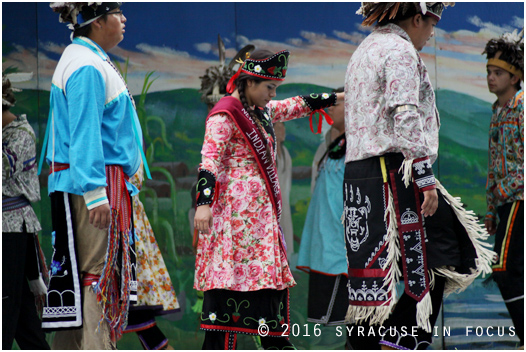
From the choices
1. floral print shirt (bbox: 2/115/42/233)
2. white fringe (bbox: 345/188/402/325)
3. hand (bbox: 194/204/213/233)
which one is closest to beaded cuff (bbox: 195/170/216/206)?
hand (bbox: 194/204/213/233)

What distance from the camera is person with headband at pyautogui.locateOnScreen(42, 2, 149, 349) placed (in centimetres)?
306

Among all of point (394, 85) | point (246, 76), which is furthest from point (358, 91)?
point (246, 76)

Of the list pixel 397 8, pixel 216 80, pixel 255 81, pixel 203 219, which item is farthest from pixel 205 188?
pixel 216 80

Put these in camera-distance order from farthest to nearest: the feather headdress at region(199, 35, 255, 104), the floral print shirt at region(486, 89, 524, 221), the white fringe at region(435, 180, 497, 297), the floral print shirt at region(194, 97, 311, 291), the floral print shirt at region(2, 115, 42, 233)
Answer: the feather headdress at region(199, 35, 255, 104) → the floral print shirt at region(486, 89, 524, 221) → the floral print shirt at region(2, 115, 42, 233) → the floral print shirt at region(194, 97, 311, 291) → the white fringe at region(435, 180, 497, 297)

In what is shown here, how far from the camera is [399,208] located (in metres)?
3.12

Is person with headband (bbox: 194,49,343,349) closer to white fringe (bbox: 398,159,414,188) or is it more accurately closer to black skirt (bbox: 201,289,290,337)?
black skirt (bbox: 201,289,290,337)

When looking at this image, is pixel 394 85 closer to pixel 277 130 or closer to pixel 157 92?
pixel 277 130

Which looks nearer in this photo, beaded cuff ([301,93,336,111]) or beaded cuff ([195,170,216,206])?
beaded cuff ([195,170,216,206])

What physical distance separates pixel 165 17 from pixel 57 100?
1971 mm

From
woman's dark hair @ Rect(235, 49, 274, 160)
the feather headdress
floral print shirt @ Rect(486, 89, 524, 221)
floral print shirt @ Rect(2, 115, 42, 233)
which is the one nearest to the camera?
woman's dark hair @ Rect(235, 49, 274, 160)

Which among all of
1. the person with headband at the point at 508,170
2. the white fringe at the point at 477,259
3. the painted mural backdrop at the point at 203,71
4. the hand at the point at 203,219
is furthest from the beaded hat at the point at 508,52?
the hand at the point at 203,219

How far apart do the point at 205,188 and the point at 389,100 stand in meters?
0.98

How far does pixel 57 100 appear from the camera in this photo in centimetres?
320

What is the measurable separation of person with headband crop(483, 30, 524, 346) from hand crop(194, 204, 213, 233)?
6.87ft
